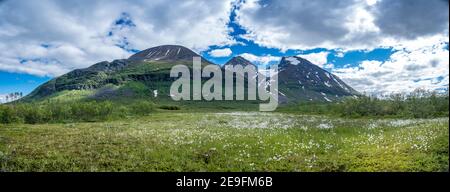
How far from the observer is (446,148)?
38.1ft

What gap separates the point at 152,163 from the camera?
12.1m

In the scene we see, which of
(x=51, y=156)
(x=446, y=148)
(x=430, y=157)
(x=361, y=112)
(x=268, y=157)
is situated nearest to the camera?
(x=430, y=157)
